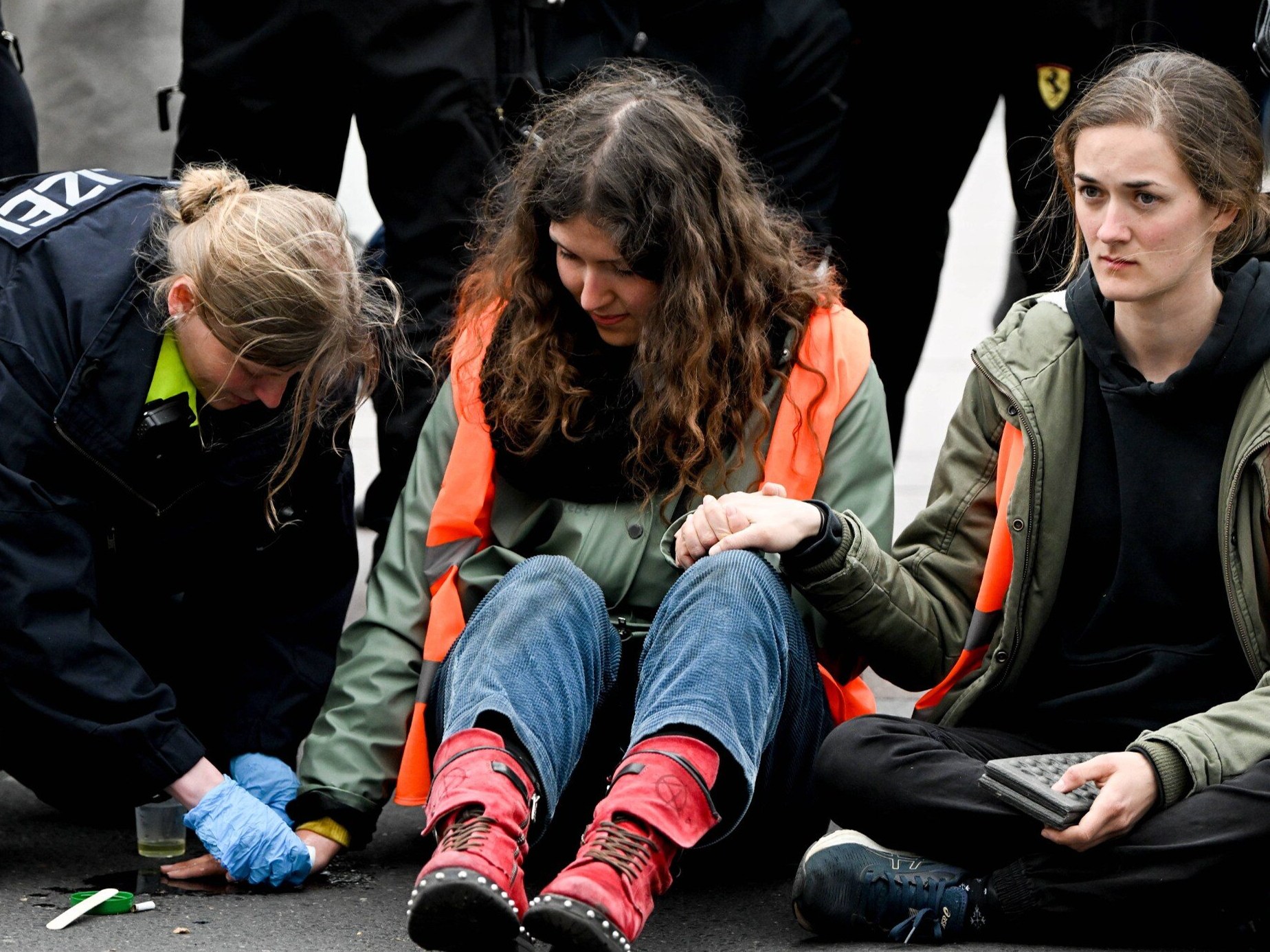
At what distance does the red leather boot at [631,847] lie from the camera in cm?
230

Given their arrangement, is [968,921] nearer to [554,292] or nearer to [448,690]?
[448,690]

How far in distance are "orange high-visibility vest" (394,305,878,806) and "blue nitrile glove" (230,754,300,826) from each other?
0.23 meters

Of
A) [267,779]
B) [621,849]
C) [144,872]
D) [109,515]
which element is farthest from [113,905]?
[621,849]

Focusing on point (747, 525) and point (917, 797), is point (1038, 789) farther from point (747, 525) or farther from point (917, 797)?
point (747, 525)

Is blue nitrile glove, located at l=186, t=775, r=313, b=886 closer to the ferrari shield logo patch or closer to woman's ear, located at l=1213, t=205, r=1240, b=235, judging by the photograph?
woman's ear, located at l=1213, t=205, r=1240, b=235

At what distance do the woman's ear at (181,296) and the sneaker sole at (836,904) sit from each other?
3.90ft

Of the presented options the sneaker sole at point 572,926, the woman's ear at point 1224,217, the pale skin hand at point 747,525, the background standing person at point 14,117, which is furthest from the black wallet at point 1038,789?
the background standing person at point 14,117

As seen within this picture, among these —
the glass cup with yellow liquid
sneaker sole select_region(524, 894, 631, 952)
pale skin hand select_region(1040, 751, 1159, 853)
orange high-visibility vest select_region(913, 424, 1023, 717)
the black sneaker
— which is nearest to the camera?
sneaker sole select_region(524, 894, 631, 952)

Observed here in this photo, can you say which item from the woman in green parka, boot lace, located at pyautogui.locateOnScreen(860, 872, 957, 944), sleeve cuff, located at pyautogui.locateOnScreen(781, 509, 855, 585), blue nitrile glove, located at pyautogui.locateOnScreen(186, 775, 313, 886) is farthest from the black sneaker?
blue nitrile glove, located at pyautogui.locateOnScreen(186, 775, 313, 886)

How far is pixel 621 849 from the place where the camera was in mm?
2418

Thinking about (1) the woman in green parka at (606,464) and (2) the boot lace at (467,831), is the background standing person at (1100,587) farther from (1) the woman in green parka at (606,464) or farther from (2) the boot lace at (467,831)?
(2) the boot lace at (467,831)

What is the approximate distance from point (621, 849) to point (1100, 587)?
86cm

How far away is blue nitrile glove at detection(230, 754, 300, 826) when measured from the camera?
9.95 feet

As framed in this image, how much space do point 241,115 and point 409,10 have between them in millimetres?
390
